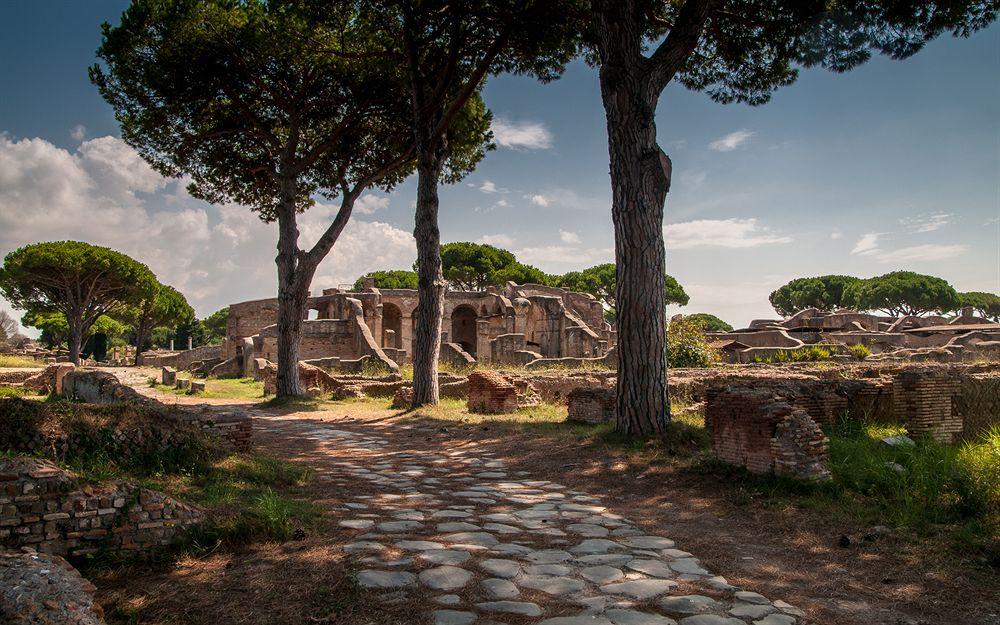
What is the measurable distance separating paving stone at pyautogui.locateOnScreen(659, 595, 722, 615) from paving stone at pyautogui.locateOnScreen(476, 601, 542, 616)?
2.05 feet

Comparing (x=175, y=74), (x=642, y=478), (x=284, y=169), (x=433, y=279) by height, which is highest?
(x=175, y=74)

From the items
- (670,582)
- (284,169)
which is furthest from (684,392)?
(284,169)

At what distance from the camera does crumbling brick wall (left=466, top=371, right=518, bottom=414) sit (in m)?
11.8

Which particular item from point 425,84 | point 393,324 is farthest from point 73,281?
point 425,84

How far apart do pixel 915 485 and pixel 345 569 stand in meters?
4.34

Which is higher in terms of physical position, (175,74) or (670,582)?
(175,74)

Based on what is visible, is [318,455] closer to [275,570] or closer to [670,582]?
[275,570]

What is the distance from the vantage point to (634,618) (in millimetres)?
2750

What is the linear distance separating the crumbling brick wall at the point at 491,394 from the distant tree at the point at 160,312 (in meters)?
34.5

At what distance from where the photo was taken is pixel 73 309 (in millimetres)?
31828

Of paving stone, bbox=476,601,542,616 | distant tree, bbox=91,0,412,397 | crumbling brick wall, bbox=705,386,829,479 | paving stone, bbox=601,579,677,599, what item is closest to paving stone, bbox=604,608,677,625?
paving stone, bbox=601,579,677,599

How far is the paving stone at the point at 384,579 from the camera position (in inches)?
117

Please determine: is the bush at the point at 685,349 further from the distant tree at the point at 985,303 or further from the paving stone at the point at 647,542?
the distant tree at the point at 985,303

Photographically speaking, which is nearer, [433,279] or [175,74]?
[433,279]
